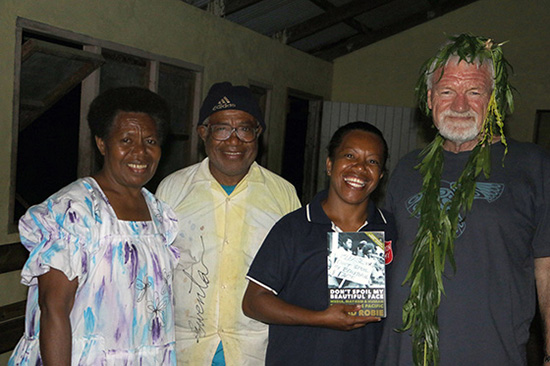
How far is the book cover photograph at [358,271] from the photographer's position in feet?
6.87

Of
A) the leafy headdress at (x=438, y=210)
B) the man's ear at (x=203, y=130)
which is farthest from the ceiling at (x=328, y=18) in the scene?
the leafy headdress at (x=438, y=210)

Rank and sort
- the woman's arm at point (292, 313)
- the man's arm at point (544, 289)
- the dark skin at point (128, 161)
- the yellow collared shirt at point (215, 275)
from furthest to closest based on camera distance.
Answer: the yellow collared shirt at point (215, 275)
the man's arm at point (544, 289)
the dark skin at point (128, 161)
the woman's arm at point (292, 313)

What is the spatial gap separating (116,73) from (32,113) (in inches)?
38.2

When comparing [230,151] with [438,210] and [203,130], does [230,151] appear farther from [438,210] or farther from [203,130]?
[438,210]

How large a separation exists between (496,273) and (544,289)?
11.4 inches

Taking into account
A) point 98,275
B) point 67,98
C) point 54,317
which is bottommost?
point 54,317

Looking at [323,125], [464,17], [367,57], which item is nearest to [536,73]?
[464,17]

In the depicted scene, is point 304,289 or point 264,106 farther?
point 264,106

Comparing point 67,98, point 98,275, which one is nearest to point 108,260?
point 98,275

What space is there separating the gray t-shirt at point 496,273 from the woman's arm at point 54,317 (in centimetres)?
128

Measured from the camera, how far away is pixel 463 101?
A: 2.38 meters

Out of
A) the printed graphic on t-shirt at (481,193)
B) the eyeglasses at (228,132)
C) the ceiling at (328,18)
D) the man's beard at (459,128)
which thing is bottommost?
the printed graphic on t-shirt at (481,193)

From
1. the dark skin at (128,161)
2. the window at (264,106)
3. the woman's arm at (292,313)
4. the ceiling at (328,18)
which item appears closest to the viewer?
the woman's arm at (292,313)

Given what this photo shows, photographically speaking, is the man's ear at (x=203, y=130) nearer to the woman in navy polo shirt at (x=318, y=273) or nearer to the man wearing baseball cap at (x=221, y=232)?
the man wearing baseball cap at (x=221, y=232)
